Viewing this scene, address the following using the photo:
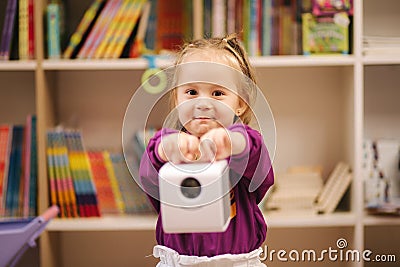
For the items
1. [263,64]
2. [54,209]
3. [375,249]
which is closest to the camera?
[54,209]

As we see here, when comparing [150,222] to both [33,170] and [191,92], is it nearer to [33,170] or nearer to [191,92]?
[33,170]

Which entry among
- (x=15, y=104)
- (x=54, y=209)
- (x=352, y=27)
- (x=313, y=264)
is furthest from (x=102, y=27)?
(x=313, y=264)

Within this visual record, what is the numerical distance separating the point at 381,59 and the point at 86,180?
1018 mm

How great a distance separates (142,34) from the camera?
6.98 feet

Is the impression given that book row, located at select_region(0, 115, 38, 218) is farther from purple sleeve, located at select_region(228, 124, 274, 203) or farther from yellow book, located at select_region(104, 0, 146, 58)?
purple sleeve, located at select_region(228, 124, 274, 203)

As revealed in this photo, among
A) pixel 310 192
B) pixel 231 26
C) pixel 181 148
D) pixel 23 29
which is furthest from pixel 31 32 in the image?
pixel 181 148

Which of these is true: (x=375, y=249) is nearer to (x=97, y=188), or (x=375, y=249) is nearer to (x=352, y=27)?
(x=352, y=27)

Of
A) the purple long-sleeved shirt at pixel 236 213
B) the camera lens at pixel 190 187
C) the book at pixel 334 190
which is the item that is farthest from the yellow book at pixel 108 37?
the camera lens at pixel 190 187

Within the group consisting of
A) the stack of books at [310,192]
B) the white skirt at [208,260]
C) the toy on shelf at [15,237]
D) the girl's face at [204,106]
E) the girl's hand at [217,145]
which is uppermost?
the girl's face at [204,106]

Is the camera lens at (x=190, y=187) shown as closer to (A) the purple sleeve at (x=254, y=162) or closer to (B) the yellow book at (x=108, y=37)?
(A) the purple sleeve at (x=254, y=162)

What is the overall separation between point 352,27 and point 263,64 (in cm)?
31

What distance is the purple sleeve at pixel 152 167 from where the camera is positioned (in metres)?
1.05

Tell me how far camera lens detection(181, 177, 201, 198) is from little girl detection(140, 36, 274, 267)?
51 mm

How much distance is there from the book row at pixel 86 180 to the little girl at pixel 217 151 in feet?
3.05
